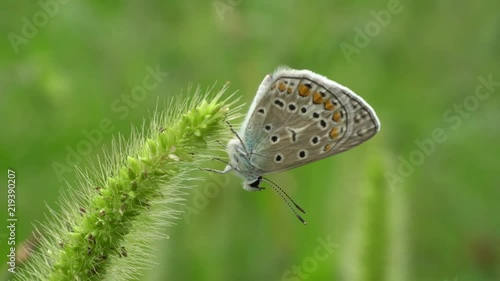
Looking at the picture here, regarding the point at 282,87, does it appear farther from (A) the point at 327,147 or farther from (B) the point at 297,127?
(A) the point at 327,147

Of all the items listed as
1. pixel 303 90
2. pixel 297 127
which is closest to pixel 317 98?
pixel 303 90

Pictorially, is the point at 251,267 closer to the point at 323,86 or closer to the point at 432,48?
the point at 323,86

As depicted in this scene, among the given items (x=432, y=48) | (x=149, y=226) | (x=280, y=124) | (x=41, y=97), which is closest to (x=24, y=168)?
(x=41, y=97)

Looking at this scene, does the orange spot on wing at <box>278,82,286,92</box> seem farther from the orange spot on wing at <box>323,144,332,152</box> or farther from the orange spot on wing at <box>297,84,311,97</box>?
the orange spot on wing at <box>323,144,332,152</box>

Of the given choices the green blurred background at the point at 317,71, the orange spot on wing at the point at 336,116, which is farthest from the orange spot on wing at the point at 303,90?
the green blurred background at the point at 317,71

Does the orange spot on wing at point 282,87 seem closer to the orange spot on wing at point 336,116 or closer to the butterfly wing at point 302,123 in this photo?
the butterfly wing at point 302,123

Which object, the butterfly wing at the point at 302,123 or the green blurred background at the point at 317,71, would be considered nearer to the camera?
the butterfly wing at the point at 302,123

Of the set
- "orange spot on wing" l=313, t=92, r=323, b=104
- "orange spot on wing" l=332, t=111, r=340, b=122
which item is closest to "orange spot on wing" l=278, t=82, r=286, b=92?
"orange spot on wing" l=313, t=92, r=323, b=104
